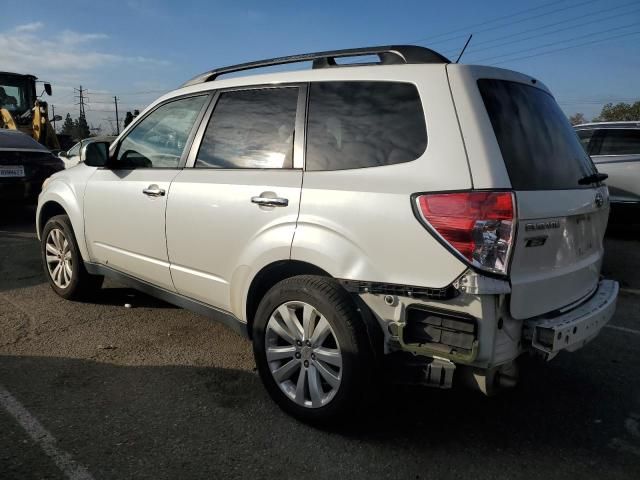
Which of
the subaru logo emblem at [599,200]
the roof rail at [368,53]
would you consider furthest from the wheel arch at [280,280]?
the subaru logo emblem at [599,200]

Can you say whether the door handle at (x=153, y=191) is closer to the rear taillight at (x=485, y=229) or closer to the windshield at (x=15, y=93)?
the rear taillight at (x=485, y=229)

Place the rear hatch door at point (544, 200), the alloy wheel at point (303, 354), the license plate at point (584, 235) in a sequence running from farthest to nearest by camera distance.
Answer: the license plate at point (584, 235), the alloy wheel at point (303, 354), the rear hatch door at point (544, 200)

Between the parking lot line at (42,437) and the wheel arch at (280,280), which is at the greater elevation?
the wheel arch at (280,280)

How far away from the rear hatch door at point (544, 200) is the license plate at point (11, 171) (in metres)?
8.23

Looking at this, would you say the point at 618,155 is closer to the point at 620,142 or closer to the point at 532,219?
the point at 620,142

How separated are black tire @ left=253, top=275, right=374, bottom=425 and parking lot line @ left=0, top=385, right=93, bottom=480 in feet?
3.45

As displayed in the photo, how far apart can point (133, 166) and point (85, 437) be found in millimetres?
2073

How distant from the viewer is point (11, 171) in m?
8.45

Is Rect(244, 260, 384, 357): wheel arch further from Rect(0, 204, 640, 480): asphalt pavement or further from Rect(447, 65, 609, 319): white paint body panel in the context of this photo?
Rect(447, 65, 609, 319): white paint body panel

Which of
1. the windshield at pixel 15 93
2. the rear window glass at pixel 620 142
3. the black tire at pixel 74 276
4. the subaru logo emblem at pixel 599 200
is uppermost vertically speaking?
the windshield at pixel 15 93

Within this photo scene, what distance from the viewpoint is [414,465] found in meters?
2.53

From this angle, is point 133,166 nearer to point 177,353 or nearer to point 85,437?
point 177,353

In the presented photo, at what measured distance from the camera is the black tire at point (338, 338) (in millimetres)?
2531

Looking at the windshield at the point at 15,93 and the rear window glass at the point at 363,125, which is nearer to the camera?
the rear window glass at the point at 363,125
